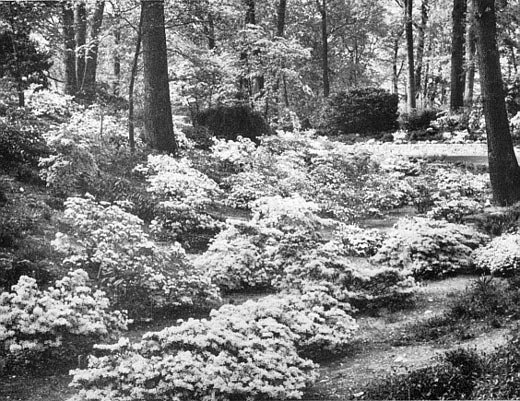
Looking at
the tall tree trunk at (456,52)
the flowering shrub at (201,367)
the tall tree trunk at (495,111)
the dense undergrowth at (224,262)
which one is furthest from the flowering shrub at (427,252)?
the tall tree trunk at (456,52)

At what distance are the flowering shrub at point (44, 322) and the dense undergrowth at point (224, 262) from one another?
19 millimetres

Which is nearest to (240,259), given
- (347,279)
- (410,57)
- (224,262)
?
(224,262)

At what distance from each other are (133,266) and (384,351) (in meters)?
2.99

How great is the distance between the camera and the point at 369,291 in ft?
22.9

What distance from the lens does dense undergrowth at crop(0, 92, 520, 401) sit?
4.12 m

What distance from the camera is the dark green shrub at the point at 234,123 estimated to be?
1620 cm

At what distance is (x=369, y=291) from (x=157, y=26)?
8477 mm

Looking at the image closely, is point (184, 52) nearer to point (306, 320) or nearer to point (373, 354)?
point (306, 320)

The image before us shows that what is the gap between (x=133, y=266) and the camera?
6.50 meters

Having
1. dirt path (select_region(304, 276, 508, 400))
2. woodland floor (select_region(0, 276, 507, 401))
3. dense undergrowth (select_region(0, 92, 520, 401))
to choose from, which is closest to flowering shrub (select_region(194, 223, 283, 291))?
dense undergrowth (select_region(0, 92, 520, 401))

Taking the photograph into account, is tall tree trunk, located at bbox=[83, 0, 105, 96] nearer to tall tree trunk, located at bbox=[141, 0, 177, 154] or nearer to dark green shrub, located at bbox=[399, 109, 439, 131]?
tall tree trunk, located at bbox=[141, 0, 177, 154]

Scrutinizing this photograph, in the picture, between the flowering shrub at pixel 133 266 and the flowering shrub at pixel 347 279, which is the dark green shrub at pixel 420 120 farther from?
the flowering shrub at pixel 133 266

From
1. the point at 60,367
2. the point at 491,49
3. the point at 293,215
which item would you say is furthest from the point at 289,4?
the point at 60,367

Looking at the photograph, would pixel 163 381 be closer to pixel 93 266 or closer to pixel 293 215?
pixel 93 266
